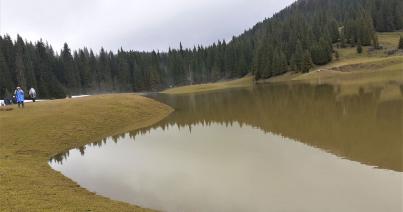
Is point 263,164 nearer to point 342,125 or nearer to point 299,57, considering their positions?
point 342,125

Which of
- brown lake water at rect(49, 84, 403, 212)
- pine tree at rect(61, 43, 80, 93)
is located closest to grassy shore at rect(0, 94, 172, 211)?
brown lake water at rect(49, 84, 403, 212)

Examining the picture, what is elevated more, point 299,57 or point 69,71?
point 69,71

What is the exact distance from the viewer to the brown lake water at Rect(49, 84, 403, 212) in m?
15.8

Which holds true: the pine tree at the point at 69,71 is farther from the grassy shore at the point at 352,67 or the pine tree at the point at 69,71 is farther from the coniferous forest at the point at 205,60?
the grassy shore at the point at 352,67

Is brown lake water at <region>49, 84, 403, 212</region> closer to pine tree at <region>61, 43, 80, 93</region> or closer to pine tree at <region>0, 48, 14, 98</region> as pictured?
pine tree at <region>0, 48, 14, 98</region>

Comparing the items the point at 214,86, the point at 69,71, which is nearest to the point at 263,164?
the point at 214,86

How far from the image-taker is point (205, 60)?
188875 millimetres

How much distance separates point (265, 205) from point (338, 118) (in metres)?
19.5

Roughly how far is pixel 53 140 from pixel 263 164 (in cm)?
2121

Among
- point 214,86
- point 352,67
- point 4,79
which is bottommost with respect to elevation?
point 214,86

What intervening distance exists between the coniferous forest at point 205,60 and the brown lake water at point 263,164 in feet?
253

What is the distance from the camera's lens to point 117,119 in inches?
1820

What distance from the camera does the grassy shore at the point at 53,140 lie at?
1631 cm

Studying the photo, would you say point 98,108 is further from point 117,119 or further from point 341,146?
point 341,146
